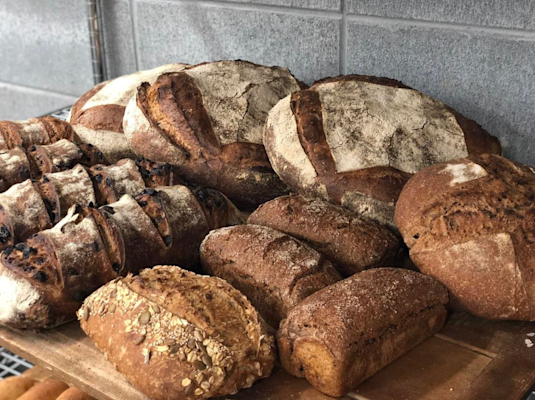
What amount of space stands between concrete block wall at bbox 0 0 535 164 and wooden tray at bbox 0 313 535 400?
68 centimetres

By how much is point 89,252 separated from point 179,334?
291 mm

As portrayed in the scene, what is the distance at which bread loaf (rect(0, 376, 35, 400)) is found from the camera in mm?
1687

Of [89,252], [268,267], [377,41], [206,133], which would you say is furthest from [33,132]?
[377,41]

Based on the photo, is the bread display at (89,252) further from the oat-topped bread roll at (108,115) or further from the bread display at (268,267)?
the oat-topped bread roll at (108,115)

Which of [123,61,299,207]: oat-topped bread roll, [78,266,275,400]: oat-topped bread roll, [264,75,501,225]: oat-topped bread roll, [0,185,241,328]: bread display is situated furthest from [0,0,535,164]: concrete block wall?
[78,266,275,400]: oat-topped bread roll

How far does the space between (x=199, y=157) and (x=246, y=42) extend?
704mm

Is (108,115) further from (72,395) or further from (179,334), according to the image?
(179,334)

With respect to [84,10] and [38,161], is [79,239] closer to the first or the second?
[38,161]

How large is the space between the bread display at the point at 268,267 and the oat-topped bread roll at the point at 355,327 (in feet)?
0.23

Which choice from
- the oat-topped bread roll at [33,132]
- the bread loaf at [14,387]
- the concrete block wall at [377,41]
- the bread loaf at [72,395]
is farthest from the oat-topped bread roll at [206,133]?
the bread loaf at [14,387]

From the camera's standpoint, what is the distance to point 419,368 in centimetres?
111

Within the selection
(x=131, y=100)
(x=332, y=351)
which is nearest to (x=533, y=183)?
(x=332, y=351)

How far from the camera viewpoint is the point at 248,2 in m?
2.08

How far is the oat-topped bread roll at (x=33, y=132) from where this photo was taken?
1.65 m
